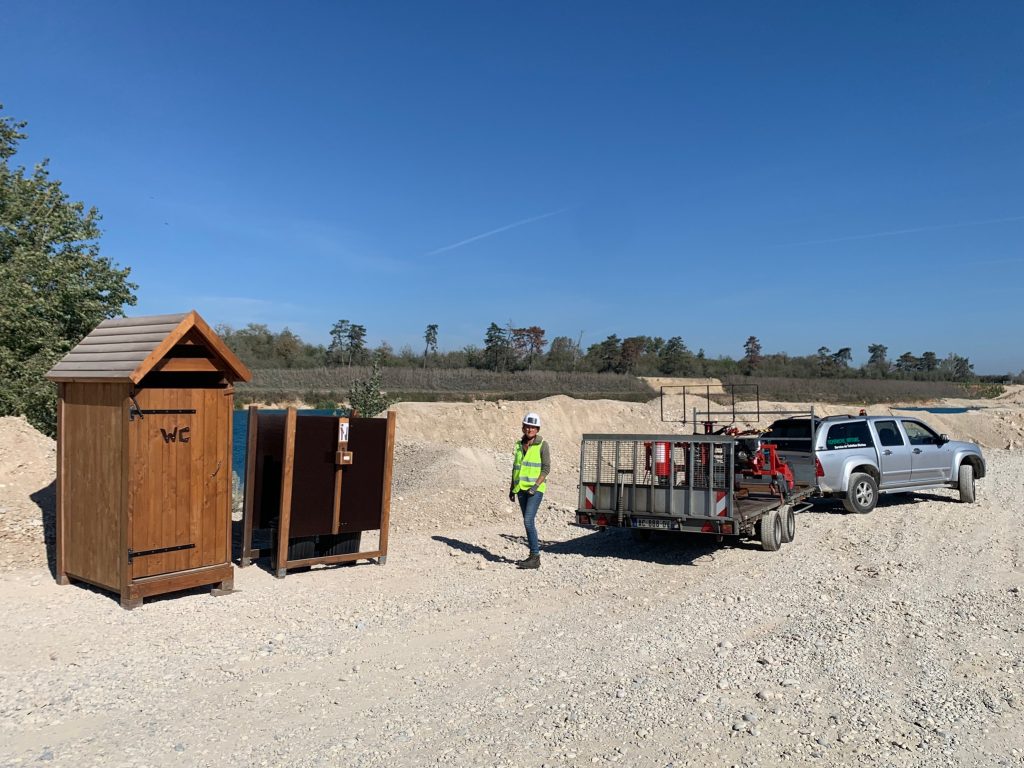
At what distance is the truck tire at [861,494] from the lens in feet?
43.5

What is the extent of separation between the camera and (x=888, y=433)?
14.1m

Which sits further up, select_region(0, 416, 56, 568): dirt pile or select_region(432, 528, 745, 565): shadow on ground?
select_region(0, 416, 56, 568): dirt pile

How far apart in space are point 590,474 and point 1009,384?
357 ft

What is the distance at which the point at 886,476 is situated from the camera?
1389 centimetres

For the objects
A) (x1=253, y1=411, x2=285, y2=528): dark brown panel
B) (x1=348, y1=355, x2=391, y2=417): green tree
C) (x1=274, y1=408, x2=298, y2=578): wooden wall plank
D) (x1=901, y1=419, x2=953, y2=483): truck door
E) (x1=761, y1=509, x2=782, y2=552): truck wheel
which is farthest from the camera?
(x1=348, y1=355, x2=391, y2=417): green tree

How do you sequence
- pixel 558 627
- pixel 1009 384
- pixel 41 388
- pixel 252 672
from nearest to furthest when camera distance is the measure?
pixel 252 672
pixel 558 627
pixel 41 388
pixel 1009 384

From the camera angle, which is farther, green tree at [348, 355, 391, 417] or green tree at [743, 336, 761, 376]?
green tree at [743, 336, 761, 376]

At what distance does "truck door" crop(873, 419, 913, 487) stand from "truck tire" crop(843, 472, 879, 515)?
45 cm

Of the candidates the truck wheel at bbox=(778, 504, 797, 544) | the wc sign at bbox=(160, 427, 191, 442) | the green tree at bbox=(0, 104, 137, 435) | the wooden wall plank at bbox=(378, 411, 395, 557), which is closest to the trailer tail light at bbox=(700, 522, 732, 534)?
the truck wheel at bbox=(778, 504, 797, 544)

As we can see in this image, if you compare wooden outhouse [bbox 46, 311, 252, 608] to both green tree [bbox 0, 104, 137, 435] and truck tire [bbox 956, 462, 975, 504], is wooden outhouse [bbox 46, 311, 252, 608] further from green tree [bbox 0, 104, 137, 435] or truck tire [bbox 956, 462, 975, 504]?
truck tire [bbox 956, 462, 975, 504]

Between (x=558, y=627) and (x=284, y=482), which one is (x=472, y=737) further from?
(x=284, y=482)

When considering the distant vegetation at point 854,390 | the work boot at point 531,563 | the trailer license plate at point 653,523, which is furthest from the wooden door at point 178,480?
the distant vegetation at point 854,390

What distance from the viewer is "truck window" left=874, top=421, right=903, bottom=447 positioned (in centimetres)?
1395

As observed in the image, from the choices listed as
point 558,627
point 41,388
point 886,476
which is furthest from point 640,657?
point 41,388
